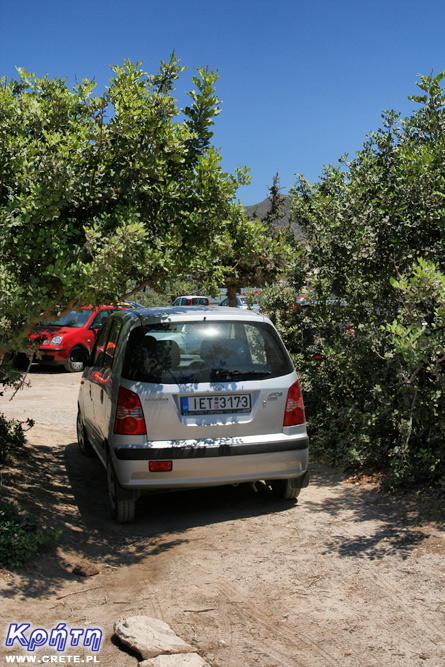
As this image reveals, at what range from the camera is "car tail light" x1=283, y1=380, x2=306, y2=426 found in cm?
566

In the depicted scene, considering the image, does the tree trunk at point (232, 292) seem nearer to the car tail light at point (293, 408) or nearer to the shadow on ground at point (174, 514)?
the shadow on ground at point (174, 514)

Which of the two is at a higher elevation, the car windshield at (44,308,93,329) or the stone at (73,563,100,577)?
the car windshield at (44,308,93,329)

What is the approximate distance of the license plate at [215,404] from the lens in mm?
5375

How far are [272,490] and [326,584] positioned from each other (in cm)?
217

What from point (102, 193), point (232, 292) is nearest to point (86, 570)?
point (102, 193)

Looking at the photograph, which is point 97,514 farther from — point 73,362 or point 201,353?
point 73,362

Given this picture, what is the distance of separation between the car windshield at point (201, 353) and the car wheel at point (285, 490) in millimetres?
1097

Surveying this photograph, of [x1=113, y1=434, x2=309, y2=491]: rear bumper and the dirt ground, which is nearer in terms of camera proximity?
the dirt ground

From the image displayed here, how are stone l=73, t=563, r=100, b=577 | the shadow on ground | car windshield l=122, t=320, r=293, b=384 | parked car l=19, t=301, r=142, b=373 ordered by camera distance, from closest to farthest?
stone l=73, t=563, r=100, b=577 → the shadow on ground → car windshield l=122, t=320, r=293, b=384 → parked car l=19, t=301, r=142, b=373

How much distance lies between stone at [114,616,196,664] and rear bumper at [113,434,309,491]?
165 cm

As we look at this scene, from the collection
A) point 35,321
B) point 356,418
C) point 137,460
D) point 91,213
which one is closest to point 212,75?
point 91,213

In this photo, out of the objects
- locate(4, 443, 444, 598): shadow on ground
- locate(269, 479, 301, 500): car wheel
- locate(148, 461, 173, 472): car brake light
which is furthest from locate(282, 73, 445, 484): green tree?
locate(148, 461, 173, 472): car brake light

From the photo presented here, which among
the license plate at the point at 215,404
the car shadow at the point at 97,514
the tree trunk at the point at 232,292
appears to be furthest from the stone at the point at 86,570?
the tree trunk at the point at 232,292

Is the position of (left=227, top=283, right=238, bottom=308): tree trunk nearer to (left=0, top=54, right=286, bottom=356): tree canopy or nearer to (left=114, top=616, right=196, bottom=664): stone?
(left=0, top=54, right=286, bottom=356): tree canopy
